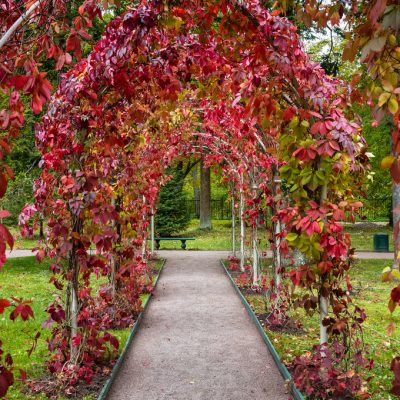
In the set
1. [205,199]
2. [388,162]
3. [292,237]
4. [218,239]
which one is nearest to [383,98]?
[388,162]

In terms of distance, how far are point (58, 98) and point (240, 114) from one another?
188 centimetres

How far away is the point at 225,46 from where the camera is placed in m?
4.80

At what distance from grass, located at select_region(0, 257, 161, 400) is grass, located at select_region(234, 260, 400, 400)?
2.11 metres

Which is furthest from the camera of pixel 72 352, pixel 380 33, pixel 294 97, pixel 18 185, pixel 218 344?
pixel 18 185

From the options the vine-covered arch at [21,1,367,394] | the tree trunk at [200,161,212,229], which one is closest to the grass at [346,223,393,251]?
the tree trunk at [200,161,212,229]

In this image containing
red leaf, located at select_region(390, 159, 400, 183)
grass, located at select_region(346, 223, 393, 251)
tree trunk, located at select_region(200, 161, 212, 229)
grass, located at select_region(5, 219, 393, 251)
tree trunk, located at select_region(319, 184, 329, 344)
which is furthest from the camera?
tree trunk, located at select_region(200, 161, 212, 229)

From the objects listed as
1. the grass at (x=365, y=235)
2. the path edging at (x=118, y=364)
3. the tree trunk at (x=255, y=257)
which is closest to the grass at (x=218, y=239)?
the grass at (x=365, y=235)

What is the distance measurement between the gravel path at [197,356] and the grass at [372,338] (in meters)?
0.30

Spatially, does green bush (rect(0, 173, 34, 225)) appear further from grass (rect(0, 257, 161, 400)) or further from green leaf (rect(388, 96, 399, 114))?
green leaf (rect(388, 96, 399, 114))

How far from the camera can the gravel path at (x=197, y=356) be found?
481cm

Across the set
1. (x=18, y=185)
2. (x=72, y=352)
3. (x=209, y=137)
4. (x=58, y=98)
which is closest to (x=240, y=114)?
(x=58, y=98)

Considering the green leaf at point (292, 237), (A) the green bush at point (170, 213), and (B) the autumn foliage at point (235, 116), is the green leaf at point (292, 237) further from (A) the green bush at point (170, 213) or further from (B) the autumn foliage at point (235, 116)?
(A) the green bush at point (170, 213)

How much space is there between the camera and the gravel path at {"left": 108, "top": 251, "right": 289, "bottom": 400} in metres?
4.81

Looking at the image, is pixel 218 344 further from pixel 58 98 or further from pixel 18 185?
pixel 18 185
